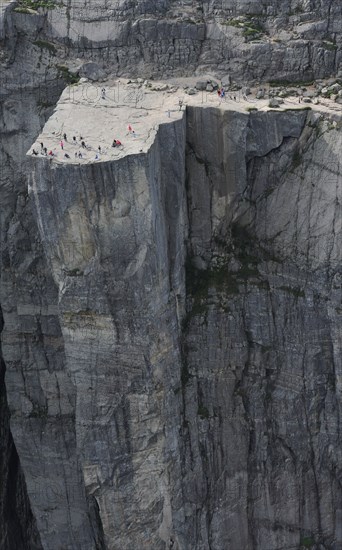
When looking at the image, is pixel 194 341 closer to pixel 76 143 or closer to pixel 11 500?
pixel 76 143

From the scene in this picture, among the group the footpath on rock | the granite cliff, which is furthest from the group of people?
the granite cliff

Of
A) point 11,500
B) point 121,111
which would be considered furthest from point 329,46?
point 11,500

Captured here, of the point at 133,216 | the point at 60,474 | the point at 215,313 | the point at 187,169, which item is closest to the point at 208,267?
the point at 215,313

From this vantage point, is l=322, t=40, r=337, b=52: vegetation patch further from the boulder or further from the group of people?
the group of people

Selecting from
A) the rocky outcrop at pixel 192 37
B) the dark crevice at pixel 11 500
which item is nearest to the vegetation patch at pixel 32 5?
the rocky outcrop at pixel 192 37

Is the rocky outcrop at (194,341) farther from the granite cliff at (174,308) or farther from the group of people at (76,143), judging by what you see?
the group of people at (76,143)

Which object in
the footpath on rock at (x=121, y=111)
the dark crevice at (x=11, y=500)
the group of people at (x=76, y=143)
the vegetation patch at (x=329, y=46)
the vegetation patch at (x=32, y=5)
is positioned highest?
the vegetation patch at (x=32, y=5)
